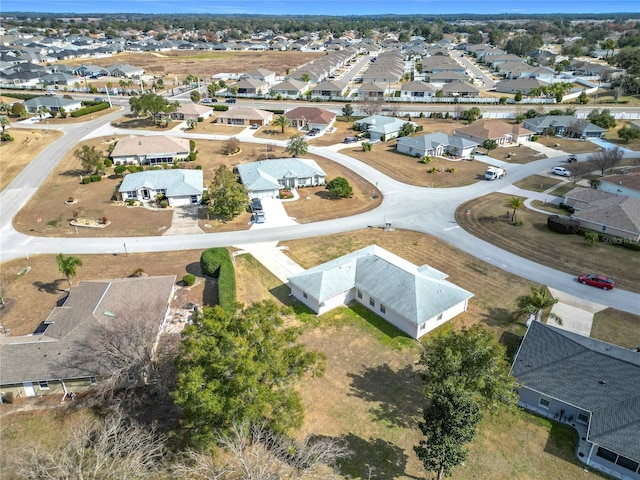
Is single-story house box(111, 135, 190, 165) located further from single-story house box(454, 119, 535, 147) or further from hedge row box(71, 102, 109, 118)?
single-story house box(454, 119, 535, 147)

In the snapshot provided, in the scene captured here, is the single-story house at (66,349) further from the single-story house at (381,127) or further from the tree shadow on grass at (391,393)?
the single-story house at (381,127)

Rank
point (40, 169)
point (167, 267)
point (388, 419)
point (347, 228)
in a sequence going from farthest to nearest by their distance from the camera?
1. point (40, 169)
2. point (347, 228)
3. point (167, 267)
4. point (388, 419)

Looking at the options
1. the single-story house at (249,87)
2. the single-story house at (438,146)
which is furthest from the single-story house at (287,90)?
the single-story house at (438,146)

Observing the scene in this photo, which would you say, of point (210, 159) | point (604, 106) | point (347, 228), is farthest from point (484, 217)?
point (604, 106)

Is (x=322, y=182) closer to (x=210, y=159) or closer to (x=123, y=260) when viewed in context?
(x=210, y=159)

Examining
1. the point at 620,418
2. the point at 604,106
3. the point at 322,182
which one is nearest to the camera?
the point at 620,418

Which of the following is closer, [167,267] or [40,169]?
[167,267]

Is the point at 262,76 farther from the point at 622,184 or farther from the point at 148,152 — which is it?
the point at 622,184
